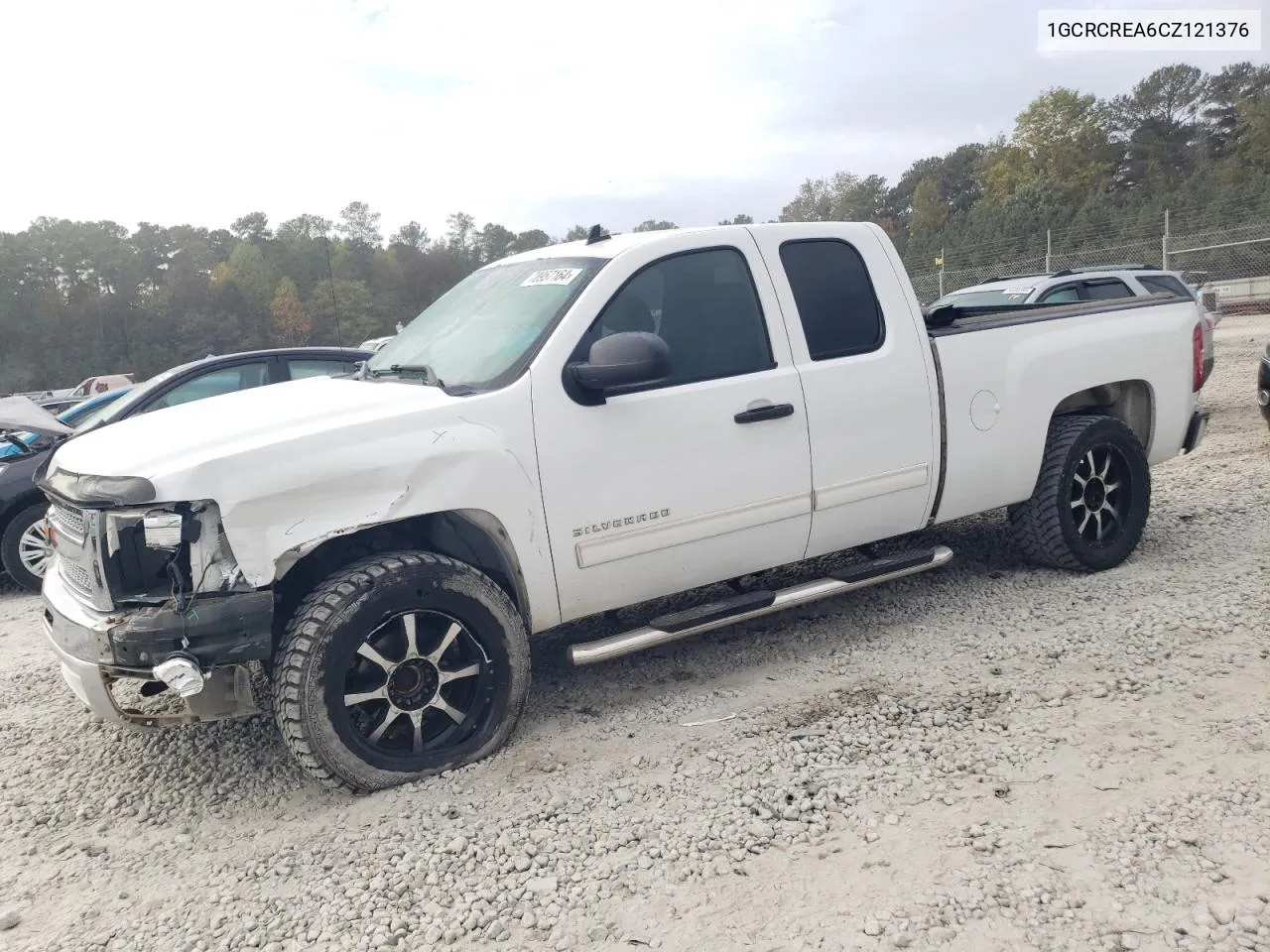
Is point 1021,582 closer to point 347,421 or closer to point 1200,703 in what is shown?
point 1200,703

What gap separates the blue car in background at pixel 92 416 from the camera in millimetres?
6672

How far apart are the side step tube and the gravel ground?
32cm

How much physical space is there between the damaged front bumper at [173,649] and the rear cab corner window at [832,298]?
2477 mm

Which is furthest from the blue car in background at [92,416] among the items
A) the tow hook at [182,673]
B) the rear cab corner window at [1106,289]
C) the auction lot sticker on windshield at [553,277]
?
the rear cab corner window at [1106,289]

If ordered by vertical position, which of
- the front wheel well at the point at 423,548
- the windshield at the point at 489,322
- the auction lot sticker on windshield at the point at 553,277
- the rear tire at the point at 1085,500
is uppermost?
the auction lot sticker on windshield at the point at 553,277

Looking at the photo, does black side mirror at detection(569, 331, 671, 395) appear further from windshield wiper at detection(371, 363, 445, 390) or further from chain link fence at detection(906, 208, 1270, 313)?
chain link fence at detection(906, 208, 1270, 313)

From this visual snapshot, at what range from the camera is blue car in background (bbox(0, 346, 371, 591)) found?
6672mm

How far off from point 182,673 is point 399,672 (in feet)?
2.28

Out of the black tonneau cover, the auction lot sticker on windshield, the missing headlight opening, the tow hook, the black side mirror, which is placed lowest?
the tow hook

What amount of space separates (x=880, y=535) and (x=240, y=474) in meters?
2.78

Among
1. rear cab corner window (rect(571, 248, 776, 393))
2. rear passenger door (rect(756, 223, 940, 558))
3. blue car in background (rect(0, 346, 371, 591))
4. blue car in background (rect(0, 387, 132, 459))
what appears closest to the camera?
rear cab corner window (rect(571, 248, 776, 393))

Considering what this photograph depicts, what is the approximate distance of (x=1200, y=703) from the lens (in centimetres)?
350

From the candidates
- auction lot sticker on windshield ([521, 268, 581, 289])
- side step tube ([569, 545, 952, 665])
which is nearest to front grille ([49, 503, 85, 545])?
side step tube ([569, 545, 952, 665])

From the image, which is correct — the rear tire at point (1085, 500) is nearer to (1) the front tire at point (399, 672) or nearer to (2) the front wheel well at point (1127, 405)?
(2) the front wheel well at point (1127, 405)
